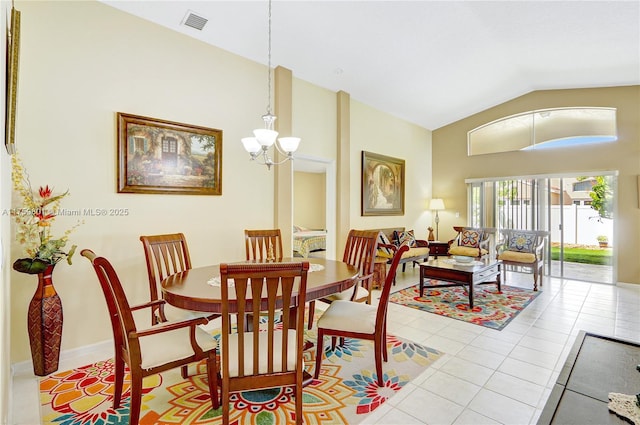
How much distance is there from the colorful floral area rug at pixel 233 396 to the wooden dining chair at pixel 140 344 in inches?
6.0

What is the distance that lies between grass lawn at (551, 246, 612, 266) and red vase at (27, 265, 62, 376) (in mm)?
7407

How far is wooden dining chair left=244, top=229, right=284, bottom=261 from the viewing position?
3402 mm

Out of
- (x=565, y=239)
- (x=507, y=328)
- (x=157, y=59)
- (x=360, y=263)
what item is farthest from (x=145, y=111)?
(x=565, y=239)

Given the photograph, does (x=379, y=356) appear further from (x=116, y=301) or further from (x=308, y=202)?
(x=308, y=202)

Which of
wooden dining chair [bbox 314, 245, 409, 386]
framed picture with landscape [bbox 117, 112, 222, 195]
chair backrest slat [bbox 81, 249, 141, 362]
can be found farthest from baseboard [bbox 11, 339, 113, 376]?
wooden dining chair [bbox 314, 245, 409, 386]

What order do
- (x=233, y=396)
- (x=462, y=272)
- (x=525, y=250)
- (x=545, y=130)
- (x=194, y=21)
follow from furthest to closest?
(x=545, y=130) < (x=525, y=250) < (x=462, y=272) < (x=194, y=21) < (x=233, y=396)

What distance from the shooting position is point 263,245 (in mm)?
3551

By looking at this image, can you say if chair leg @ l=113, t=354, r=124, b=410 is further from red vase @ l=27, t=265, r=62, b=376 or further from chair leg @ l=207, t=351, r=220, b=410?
Answer: red vase @ l=27, t=265, r=62, b=376

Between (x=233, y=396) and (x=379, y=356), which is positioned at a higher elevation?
(x=379, y=356)

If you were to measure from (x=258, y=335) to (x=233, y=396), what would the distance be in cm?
88

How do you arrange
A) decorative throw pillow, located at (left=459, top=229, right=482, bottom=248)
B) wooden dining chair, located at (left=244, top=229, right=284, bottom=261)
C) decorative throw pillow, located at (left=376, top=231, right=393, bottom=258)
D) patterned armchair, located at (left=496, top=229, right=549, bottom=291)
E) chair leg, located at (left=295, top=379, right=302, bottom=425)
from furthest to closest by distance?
decorative throw pillow, located at (left=459, top=229, right=482, bottom=248) → decorative throw pillow, located at (left=376, top=231, right=393, bottom=258) → patterned armchair, located at (left=496, top=229, right=549, bottom=291) → wooden dining chair, located at (left=244, top=229, right=284, bottom=261) → chair leg, located at (left=295, top=379, right=302, bottom=425)

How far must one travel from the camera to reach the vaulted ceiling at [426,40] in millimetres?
3219

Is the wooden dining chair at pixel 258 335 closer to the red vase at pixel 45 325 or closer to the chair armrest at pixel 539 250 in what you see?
the red vase at pixel 45 325

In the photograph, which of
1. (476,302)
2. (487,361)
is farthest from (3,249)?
(476,302)
